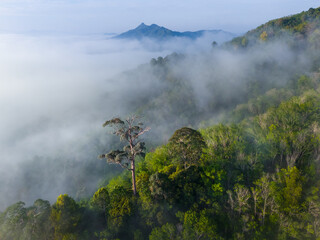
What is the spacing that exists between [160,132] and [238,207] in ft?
391

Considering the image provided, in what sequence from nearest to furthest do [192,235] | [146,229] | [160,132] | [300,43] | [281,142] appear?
[192,235]
[146,229]
[281,142]
[160,132]
[300,43]

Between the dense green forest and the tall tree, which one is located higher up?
the tall tree

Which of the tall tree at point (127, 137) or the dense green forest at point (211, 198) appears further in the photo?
the tall tree at point (127, 137)

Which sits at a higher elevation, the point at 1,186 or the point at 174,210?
the point at 174,210

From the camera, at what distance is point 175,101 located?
172250 millimetres

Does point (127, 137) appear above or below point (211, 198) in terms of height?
above

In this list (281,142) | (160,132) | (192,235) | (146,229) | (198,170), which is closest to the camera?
(192,235)

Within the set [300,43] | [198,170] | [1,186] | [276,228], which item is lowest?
[1,186]

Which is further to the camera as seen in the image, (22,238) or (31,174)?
(31,174)

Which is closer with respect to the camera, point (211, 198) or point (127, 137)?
point (127, 137)

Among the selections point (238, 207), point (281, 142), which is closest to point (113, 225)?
point (238, 207)

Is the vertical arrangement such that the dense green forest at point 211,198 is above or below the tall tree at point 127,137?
below

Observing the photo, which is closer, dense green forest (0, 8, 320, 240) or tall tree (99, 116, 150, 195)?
dense green forest (0, 8, 320, 240)

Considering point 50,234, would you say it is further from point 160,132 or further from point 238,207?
point 160,132
